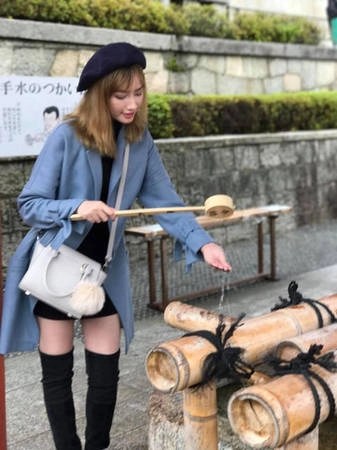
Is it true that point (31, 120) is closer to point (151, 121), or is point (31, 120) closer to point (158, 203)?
point (151, 121)

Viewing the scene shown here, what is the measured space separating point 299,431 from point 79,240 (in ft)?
3.83

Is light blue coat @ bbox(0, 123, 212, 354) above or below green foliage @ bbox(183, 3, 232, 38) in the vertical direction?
below

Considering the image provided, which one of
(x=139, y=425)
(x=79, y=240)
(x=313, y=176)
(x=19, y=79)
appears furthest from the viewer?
(x=313, y=176)

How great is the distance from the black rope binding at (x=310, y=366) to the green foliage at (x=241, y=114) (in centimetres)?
568

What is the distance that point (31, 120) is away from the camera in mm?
6062

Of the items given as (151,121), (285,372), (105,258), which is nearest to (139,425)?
(105,258)

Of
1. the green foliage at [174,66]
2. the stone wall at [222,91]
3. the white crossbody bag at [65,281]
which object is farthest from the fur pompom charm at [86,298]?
the green foliage at [174,66]

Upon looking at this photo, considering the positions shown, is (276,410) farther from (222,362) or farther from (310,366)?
(222,362)

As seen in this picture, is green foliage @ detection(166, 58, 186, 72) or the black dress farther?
green foliage @ detection(166, 58, 186, 72)

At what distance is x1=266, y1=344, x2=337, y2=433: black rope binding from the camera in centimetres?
201

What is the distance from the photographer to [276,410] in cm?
186

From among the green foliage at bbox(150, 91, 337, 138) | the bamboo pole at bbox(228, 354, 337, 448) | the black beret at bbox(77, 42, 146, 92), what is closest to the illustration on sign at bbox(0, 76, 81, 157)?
the green foliage at bbox(150, 91, 337, 138)

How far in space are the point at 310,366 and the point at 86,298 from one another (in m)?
0.91

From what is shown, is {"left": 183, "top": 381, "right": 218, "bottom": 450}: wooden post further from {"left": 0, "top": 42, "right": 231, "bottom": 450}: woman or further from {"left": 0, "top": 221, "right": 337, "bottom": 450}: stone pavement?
{"left": 0, "top": 221, "right": 337, "bottom": 450}: stone pavement
